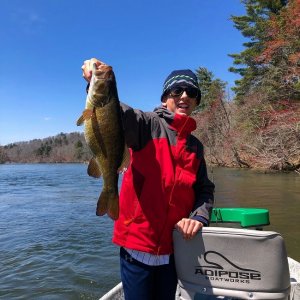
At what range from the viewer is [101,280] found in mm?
7242

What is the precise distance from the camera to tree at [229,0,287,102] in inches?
1384

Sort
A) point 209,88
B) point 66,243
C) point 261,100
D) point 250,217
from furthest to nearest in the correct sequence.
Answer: point 209,88
point 261,100
point 66,243
point 250,217

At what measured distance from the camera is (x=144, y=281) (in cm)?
251

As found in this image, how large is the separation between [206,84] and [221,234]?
180ft

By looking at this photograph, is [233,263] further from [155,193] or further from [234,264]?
[155,193]

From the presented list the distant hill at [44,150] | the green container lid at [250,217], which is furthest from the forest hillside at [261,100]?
the distant hill at [44,150]

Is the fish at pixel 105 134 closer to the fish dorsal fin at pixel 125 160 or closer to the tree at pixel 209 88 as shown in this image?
the fish dorsal fin at pixel 125 160

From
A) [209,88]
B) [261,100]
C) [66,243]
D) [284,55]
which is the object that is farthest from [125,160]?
[209,88]

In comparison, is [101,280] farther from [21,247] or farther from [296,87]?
[296,87]

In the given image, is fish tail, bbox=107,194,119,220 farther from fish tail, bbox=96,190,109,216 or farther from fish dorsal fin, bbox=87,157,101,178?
fish dorsal fin, bbox=87,157,101,178

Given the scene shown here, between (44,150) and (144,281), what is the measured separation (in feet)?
450

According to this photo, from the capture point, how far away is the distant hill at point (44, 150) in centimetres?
12682

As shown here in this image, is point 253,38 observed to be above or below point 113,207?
above

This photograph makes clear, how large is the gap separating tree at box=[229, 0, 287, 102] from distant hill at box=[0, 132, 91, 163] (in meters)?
85.7
